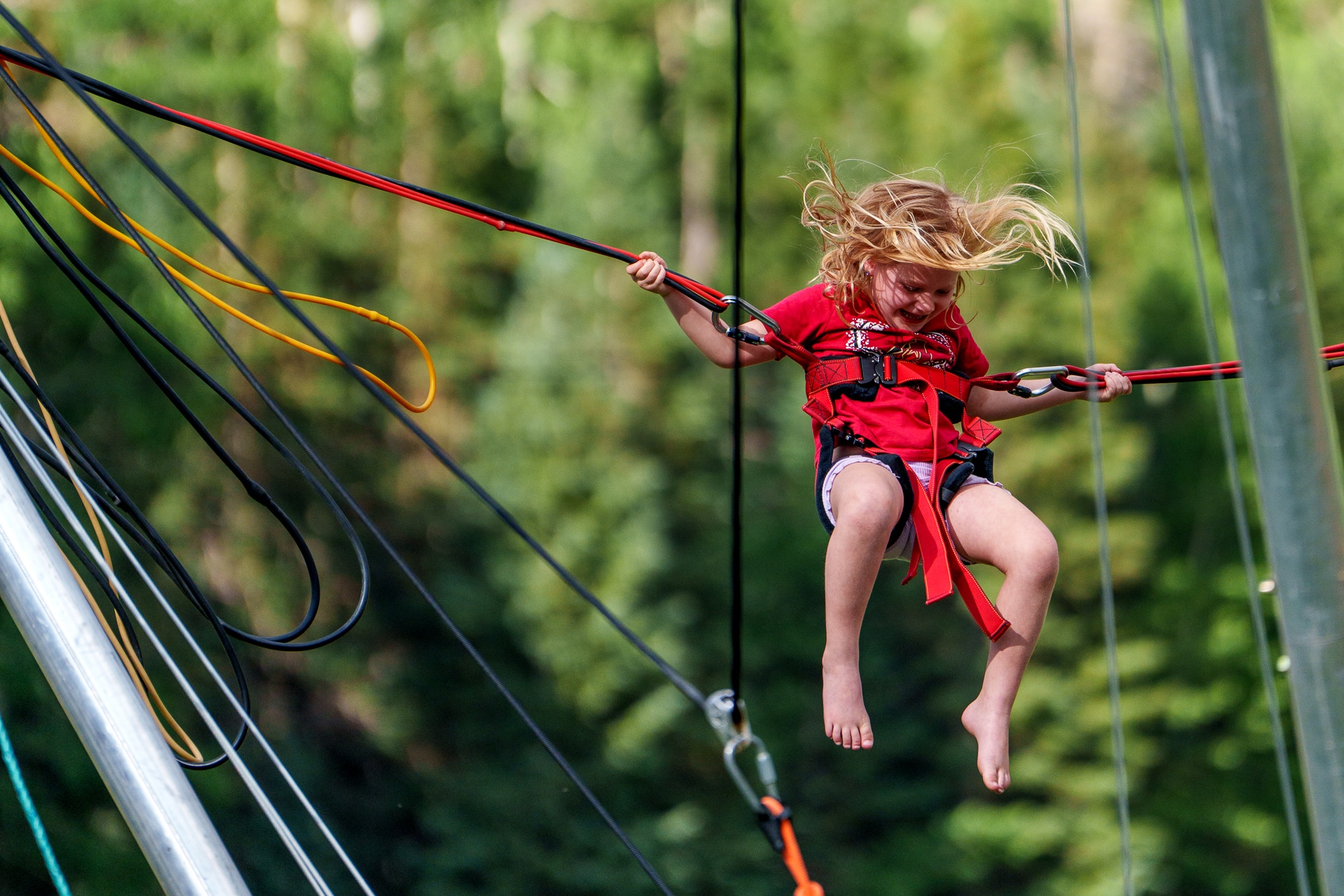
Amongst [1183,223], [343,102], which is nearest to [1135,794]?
[1183,223]

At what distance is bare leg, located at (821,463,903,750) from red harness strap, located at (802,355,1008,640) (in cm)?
9

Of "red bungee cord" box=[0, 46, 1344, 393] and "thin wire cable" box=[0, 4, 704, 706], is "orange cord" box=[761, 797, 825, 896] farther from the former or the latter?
"red bungee cord" box=[0, 46, 1344, 393]

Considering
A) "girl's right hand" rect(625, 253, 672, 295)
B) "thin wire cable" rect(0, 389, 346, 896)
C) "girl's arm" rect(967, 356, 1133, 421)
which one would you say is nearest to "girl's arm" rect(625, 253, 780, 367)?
"girl's right hand" rect(625, 253, 672, 295)

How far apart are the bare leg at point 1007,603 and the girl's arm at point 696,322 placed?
0.50 meters

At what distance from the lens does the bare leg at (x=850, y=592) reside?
227 centimetres

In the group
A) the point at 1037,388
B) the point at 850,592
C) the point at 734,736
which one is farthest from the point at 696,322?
the point at 734,736

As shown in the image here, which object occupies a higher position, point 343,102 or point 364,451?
point 343,102

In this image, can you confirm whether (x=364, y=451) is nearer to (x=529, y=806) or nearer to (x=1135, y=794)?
(x=529, y=806)

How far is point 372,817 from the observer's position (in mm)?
9836

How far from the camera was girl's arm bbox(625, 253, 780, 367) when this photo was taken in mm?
2459

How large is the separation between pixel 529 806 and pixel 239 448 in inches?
134

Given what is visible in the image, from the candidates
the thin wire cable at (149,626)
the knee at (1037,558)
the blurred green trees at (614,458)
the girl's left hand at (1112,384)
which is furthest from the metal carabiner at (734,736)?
the blurred green trees at (614,458)

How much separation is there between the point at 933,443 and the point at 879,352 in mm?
203

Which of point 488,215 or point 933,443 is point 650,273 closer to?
point 488,215
